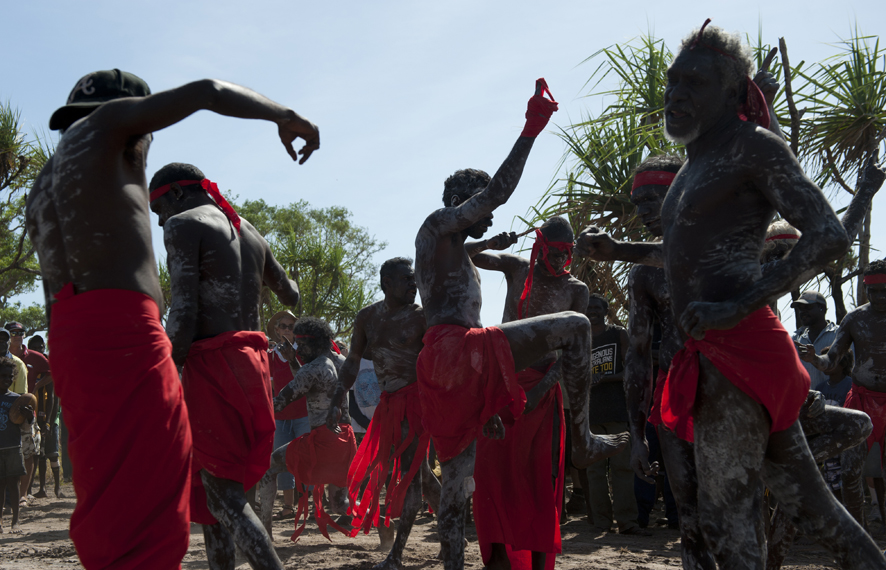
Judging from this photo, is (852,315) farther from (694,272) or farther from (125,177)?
(125,177)

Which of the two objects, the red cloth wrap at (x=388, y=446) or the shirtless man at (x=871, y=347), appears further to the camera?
the shirtless man at (x=871, y=347)

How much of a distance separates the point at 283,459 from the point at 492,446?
2.36 meters

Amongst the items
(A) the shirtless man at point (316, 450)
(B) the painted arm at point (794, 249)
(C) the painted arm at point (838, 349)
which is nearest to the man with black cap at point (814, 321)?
(C) the painted arm at point (838, 349)

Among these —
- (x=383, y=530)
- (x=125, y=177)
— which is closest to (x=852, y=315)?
(x=383, y=530)

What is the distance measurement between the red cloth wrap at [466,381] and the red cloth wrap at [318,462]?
230cm

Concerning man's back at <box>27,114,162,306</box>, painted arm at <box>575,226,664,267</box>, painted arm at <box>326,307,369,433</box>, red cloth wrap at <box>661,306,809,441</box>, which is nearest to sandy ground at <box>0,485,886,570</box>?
painted arm at <box>326,307,369,433</box>

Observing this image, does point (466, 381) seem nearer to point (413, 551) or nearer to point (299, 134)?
point (299, 134)

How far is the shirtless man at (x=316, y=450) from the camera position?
5820 mm

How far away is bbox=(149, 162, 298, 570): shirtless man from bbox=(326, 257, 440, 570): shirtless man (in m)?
1.90

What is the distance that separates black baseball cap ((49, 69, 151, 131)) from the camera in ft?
8.70

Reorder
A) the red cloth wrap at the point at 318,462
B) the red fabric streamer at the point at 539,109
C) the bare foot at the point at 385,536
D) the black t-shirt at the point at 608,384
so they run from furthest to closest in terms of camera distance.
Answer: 1. the black t-shirt at the point at 608,384
2. the red cloth wrap at the point at 318,462
3. the bare foot at the point at 385,536
4. the red fabric streamer at the point at 539,109

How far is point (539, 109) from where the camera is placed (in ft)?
11.5

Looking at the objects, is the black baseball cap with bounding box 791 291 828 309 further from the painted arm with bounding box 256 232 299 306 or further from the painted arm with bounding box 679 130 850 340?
the painted arm with bounding box 256 232 299 306

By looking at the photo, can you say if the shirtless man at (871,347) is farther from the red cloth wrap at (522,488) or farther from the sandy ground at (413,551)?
the red cloth wrap at (522,488)
